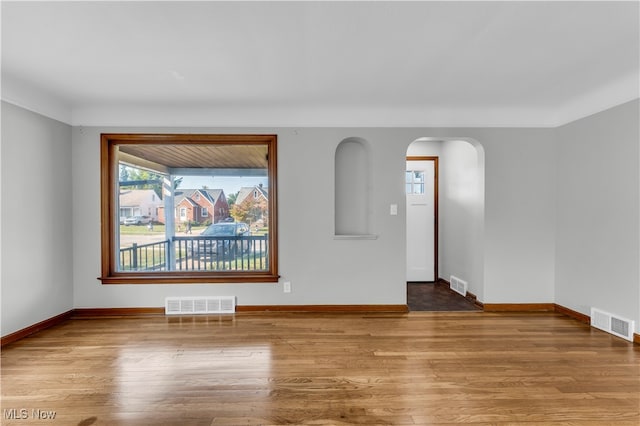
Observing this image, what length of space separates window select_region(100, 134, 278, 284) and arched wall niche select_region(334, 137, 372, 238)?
2.64 ft

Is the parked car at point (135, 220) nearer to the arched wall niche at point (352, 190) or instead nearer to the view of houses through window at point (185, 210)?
the view of houses through window at point (185, 210)

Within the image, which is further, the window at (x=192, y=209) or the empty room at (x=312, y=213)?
the window at (x=192, y=209)

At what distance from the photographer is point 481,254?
381 cm

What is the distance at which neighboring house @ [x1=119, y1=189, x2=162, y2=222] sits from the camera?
3.76 meters

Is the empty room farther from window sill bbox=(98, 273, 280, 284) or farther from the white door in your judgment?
the white door

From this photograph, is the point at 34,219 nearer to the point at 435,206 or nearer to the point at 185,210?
the point at 185,210

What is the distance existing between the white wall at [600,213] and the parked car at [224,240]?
3.67m

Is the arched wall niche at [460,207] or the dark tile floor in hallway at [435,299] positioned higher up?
the arched wall niche at [460,207]

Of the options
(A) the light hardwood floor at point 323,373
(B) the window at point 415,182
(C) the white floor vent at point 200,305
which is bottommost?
(A) the light hardwood floor at point 323,373

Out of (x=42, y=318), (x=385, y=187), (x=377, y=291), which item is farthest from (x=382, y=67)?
(x=42, y=318)

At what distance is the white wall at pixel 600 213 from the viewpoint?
9.34 feet

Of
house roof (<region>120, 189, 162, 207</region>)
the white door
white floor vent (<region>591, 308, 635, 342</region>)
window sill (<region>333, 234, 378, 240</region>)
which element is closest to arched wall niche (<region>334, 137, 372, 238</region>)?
window sill (<region>333, 234, 378, 240</region>)

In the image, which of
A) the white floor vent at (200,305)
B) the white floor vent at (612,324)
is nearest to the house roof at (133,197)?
the white floor vent at (200,305)

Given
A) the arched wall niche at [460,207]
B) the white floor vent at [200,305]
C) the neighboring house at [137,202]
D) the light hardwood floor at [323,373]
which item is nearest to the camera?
the light hardwood floor at [323,373]
